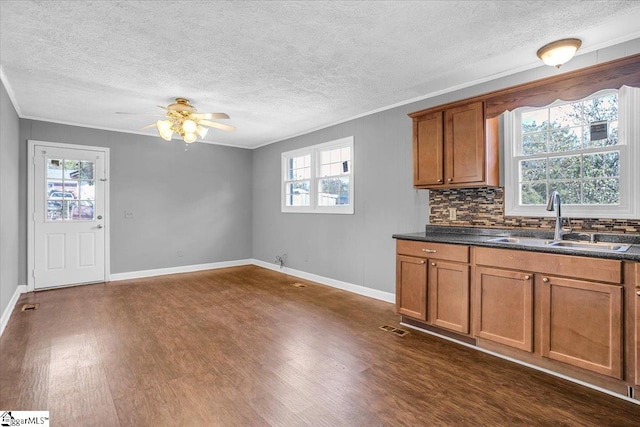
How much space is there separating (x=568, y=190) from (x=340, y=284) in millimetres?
3054

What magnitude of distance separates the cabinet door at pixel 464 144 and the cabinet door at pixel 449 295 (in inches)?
34.0

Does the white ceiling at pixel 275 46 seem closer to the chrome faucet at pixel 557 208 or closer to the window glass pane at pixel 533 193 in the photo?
the window glass pane at pixel 533 193

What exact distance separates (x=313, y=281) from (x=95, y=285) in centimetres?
340

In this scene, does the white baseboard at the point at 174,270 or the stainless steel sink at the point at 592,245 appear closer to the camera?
the stainless steel sink at the point at 592,245

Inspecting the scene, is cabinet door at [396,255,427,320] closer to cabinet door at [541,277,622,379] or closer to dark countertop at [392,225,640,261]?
dark countertop at [392,225,640,261]

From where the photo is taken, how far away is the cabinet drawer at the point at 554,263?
6.88 ft

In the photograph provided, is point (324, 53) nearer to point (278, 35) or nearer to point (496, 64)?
point (278, 35)

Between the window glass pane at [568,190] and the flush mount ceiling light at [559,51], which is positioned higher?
the flush mount ceiling light at [559,51]

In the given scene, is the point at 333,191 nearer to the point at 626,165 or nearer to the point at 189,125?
the point at 189,125

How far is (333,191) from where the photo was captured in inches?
205

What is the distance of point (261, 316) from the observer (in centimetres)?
370

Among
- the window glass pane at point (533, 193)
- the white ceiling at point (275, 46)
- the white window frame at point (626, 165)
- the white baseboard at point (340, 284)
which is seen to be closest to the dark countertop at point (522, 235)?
the white window frame at point (626, 165)

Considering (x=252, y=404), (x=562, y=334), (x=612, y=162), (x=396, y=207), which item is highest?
(x=612, y=162)

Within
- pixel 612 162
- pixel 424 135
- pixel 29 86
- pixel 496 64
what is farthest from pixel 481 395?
pixel 29 86
